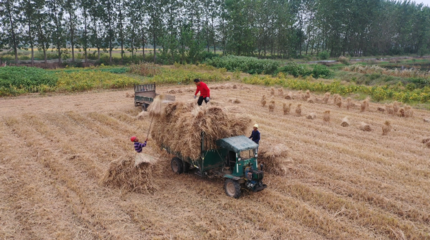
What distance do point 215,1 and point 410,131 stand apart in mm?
50964

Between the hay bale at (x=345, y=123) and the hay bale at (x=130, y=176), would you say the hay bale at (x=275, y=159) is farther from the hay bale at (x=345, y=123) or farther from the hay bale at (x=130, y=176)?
the hay bale at (x=345, y=123)

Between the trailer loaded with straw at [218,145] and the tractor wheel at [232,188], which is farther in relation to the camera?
the trailer loaded with straw at [218,145]

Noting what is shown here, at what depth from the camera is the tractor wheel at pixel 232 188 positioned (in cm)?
707

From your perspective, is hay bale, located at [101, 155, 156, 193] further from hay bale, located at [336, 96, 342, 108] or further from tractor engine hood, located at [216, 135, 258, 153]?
hay bale, located at [336, 96, 342, 108]

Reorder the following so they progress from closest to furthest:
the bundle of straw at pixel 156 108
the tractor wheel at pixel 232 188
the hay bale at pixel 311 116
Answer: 1. the tractor wheel at pixel 232 188
2. the bundle of straw at pixel 156 108
3. the hay bale at pixel 311 116

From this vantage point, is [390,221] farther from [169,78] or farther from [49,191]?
[169,78]

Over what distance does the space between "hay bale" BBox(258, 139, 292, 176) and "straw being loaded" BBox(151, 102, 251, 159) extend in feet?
3.61

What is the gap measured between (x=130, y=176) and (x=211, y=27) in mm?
55432

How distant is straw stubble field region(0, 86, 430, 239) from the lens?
6047mm

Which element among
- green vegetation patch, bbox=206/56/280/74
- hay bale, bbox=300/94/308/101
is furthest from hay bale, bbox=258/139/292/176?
green vegetation patch, bbox=206/56/280/74

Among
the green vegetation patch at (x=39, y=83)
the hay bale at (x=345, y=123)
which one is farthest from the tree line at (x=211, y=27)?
the hay bale at (x=345, y=123)

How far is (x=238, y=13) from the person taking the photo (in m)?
51.2

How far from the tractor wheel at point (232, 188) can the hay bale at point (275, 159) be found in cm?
190

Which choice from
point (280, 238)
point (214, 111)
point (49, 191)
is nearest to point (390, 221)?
point (280, 238)
